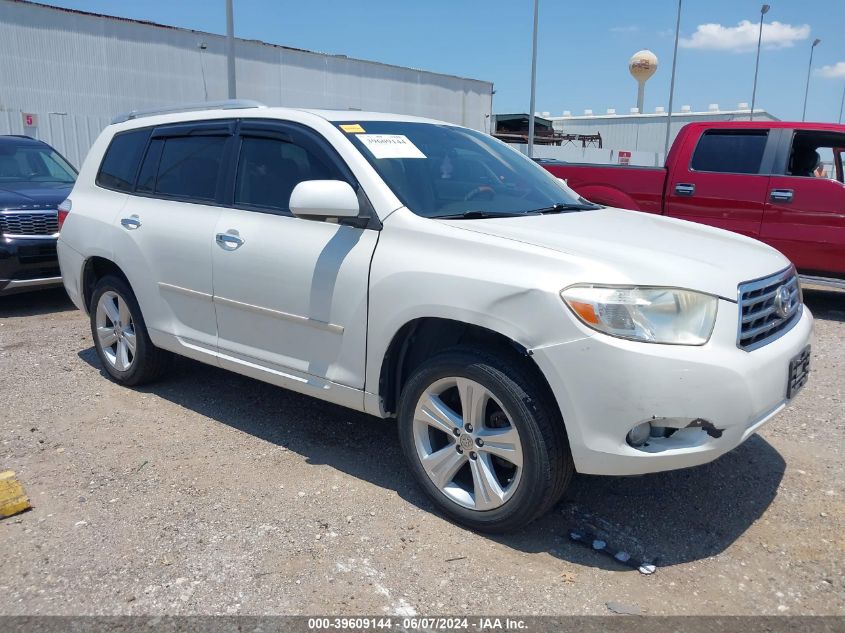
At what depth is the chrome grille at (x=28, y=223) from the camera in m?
7.07

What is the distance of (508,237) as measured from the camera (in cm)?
304

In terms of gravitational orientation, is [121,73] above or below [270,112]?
above

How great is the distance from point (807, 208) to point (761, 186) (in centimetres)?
50

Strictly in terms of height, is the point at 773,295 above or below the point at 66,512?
above

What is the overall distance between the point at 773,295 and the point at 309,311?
7.10ft

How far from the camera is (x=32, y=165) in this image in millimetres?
8555

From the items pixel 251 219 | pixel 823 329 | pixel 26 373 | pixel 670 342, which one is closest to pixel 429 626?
pixel 670 342

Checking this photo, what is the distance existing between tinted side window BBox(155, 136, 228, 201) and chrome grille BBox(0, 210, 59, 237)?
3368 mm

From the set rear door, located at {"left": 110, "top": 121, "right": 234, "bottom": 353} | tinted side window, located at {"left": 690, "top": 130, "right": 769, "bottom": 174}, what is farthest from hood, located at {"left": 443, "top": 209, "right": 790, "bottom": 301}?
tinted side window, located at {"left": 690, "top": 130, "right": 769, "bottom": 174}

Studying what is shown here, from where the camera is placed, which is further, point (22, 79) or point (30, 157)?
point (22, 79)

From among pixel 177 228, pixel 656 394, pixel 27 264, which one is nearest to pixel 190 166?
pixel 177 228

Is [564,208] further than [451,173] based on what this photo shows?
Yes

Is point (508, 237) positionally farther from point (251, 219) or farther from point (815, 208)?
point (815, 208)

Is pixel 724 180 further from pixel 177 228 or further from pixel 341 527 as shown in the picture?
pixel 341 527
